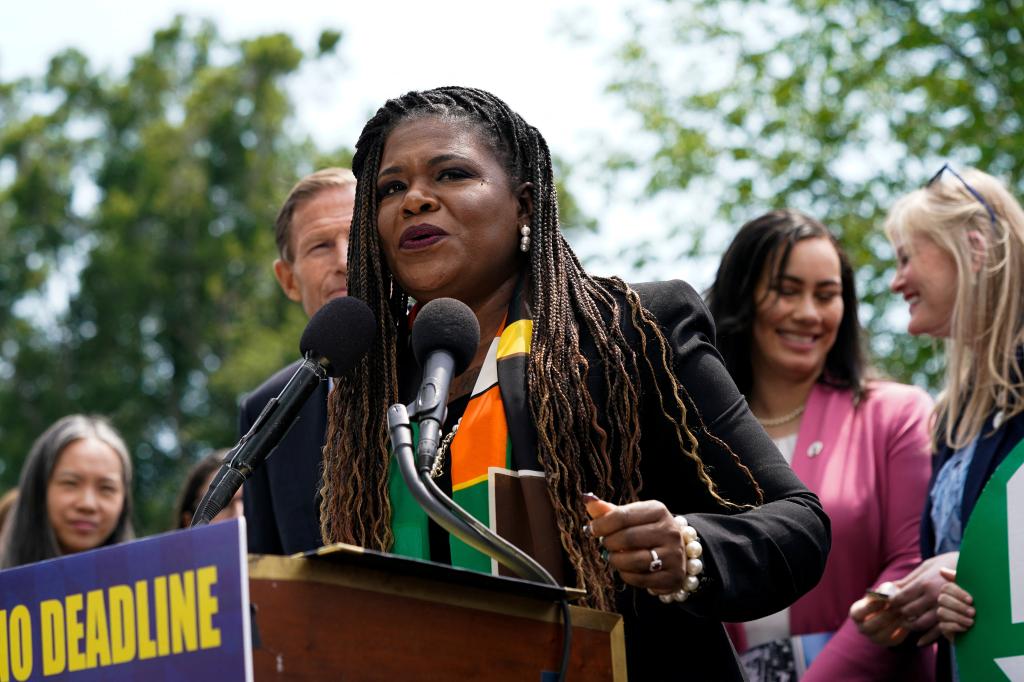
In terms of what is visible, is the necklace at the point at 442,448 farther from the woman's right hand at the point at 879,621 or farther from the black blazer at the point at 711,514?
the woman's right hand at the point at 879,621

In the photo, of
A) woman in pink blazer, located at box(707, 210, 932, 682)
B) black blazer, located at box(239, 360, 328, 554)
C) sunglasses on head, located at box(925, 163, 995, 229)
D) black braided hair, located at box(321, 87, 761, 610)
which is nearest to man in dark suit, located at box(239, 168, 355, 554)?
black blazer, located at box(239, 360, 328, 554)

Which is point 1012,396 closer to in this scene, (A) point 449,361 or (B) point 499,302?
(B) point 499,302

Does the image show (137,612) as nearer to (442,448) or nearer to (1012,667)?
(442,448)

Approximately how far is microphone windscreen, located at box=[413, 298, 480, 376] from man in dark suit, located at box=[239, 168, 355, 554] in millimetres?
880

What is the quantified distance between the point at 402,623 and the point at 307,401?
6.38 ft

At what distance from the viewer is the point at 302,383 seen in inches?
115

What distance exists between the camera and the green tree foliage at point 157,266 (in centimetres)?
3133

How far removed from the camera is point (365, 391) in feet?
11.3

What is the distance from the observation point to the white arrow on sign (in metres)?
3.56

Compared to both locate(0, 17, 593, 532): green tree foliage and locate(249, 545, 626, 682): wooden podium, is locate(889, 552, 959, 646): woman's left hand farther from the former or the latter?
locate(0, 17, 593, 532): green tree foliage

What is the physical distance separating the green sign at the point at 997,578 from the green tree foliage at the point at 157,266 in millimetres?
27270

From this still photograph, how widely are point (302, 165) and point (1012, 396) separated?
31336 mm

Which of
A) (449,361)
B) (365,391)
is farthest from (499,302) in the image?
(449,361)

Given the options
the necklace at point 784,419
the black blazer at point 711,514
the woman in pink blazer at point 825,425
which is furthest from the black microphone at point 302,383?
the necklace at point 784,419
